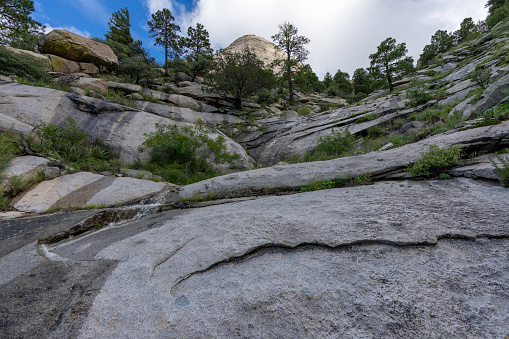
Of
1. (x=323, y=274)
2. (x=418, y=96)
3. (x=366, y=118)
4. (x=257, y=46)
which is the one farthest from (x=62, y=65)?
(x=257, y=46)

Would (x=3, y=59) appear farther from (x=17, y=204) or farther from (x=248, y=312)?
(x=248, y=312)

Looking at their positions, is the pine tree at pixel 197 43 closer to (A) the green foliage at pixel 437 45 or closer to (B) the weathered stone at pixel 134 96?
(B) the weathered stone at pixel 134 96

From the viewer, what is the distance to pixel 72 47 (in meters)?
17.9

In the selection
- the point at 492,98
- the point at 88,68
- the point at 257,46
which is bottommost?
the point at 492,98

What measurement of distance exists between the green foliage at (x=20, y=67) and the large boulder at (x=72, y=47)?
22.9 ft

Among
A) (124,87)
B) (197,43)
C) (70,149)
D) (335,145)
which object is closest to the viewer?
(70,149)

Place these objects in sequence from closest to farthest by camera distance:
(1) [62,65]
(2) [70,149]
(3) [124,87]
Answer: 1. (2) [70,149]
2. (1) [62,65]
3. (3) [124,87]

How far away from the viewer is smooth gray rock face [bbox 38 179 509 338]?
4.67 ft

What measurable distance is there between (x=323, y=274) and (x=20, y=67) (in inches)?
814

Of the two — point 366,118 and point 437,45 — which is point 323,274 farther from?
point 437,45

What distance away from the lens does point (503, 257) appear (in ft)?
6.21

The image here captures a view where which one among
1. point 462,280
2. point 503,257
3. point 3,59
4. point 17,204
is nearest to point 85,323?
point 462,280

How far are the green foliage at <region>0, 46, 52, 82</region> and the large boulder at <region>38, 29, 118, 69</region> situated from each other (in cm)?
699

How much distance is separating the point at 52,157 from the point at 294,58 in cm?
3162
